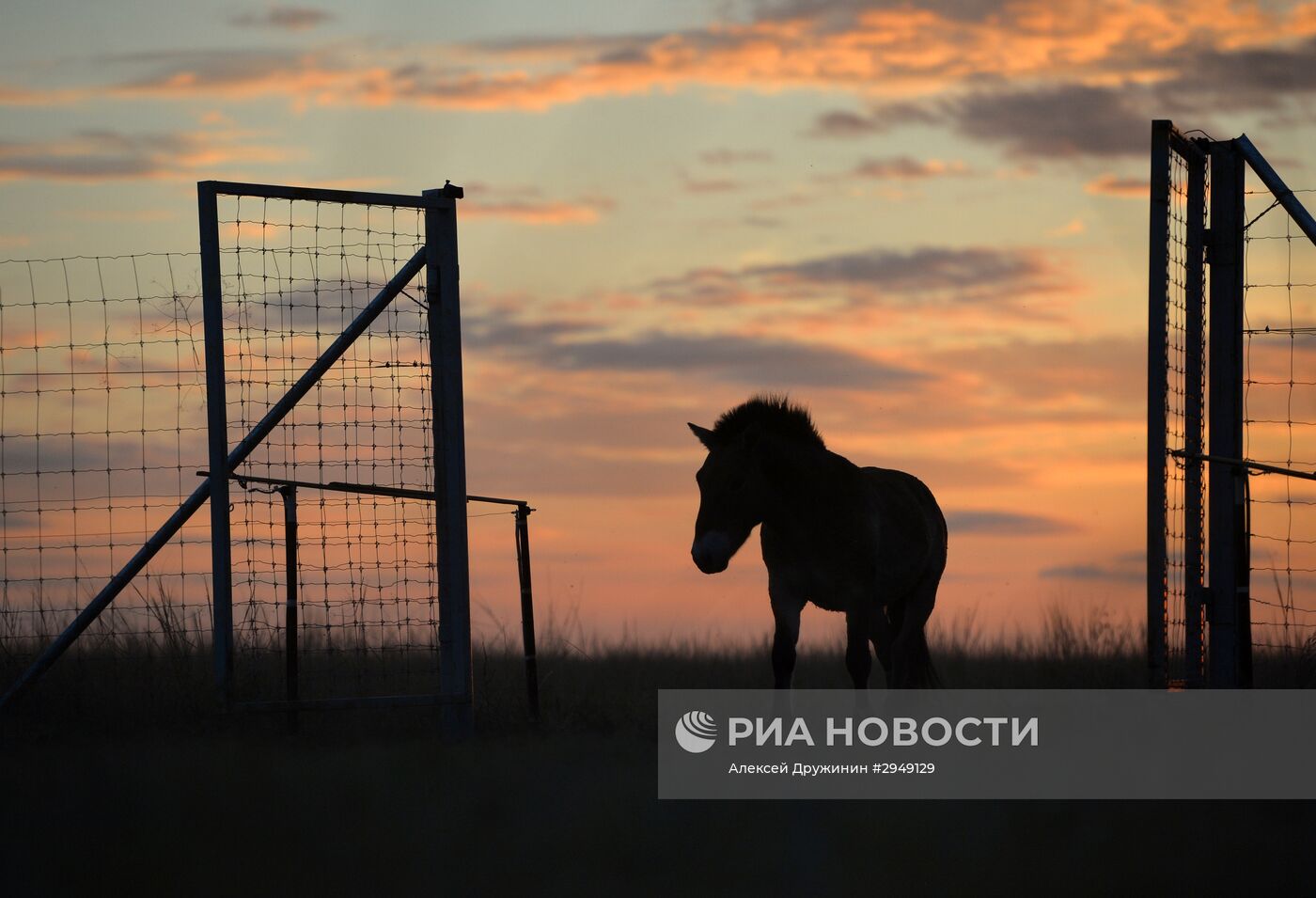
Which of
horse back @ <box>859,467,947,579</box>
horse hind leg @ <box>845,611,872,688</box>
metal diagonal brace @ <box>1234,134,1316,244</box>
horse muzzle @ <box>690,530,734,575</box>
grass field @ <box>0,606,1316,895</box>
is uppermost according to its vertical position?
metal diagonal brace @ <box>1234,134,1316,244</box>

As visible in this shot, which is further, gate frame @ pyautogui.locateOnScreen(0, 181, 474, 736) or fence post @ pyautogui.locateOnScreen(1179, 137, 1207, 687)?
fence post @ pyautogui.locateOnScreen(1179, 137, 1207, 687)

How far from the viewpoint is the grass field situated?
6441 mm

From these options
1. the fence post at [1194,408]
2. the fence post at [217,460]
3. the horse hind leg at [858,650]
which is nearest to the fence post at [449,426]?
the fence post at [217,460]

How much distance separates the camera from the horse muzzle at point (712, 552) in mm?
9617

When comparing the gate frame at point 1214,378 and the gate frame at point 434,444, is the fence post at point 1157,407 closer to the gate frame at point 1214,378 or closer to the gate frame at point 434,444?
the gate frame at point 1214,378

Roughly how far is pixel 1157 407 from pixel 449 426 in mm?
4879

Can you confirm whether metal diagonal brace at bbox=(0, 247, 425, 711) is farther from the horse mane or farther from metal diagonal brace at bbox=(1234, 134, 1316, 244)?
→ metal diagonal brace at bbox=(1234, 134, 1316, 244)

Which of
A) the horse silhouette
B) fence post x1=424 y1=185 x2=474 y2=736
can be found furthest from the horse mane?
fence post x1=424 y1=185 x2=474 y2=736

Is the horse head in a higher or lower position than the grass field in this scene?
higher

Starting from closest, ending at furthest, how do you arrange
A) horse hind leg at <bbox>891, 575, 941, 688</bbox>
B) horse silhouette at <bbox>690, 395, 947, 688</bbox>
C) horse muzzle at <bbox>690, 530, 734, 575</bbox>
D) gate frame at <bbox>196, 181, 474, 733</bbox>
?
horse muzzle at <bbox>690, 530, 734, 575</bbox>, horse silhouette at <bbox>690, 395, 947, 688</bbox>, gate frame at <bbox>196, 181, 474, 733</bbox>, horse hind leg at <bbox>891, 575, 941, 688</bbox>

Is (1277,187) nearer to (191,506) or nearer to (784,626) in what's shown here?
(784,626)

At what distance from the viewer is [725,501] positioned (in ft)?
32.4

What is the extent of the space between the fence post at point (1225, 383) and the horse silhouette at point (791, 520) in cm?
247

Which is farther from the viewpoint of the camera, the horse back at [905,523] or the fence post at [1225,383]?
the horse back at [905,523]
